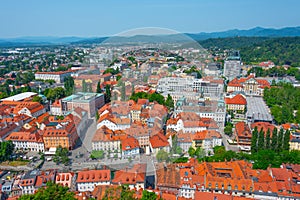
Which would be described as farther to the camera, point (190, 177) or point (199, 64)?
point (190, 177)

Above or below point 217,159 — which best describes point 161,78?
above

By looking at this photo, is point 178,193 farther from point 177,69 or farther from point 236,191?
point 177,69

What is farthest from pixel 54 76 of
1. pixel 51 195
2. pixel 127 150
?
pixel 51 195

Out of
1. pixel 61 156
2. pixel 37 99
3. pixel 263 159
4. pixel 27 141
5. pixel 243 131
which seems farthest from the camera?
pixel 37 99

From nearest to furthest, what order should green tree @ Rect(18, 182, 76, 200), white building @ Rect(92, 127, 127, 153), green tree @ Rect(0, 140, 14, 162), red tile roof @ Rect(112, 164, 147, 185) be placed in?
green tree @ Rect(18, 182, 76, 200) → red tile roof @ Rect(112, 164, 147, 185) → white building @ Rect(92, 127, 127, 153) → green tree @ Rect(0, 140, 14, 162)

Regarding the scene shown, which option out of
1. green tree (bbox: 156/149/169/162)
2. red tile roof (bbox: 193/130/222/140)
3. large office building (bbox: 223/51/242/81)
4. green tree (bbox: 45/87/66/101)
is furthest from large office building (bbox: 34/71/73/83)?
green tree (bbox: 156/149/169/162)

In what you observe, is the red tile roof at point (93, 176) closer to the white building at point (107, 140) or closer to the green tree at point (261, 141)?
the white building at point (107, 140)

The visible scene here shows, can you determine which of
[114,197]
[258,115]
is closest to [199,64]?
[114,197]

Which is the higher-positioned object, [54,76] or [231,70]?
[231,70]

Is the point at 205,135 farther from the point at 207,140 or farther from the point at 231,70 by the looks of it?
the point at 231,70

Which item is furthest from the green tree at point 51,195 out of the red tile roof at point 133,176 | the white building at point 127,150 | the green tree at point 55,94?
the green tree at point 55,94

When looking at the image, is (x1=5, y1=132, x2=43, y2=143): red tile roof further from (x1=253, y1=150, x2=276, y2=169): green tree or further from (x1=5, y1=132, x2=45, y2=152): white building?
(x1=253, y1=150, x2=276, y2=169): green tree
